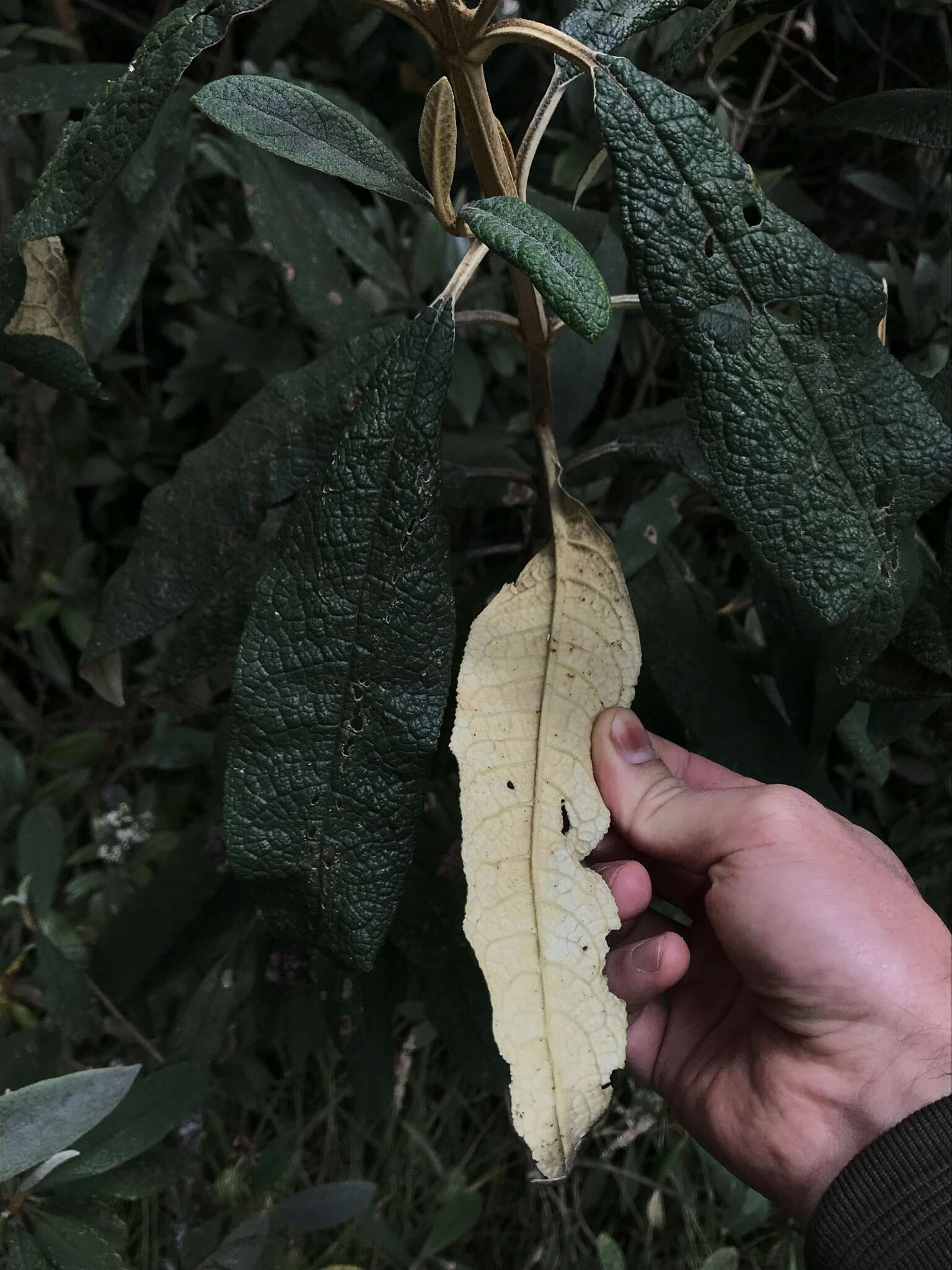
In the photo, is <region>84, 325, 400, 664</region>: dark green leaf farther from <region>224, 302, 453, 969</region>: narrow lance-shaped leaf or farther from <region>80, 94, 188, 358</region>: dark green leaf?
<region>80, 94, 188, 358</region>: dark green leaf

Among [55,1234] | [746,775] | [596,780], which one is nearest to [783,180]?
[746,775]

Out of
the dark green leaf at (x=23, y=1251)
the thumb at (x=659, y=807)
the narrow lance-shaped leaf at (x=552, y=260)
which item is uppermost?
the narrow lance-shaped leaf at (x=552, y=260)

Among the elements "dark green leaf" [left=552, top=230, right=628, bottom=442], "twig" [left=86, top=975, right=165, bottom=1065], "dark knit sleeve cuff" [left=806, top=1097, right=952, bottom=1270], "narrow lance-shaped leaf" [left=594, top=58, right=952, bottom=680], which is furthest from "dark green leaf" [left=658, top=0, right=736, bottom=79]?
"twig" [left=86, top=975, right=165, bottom=1065]

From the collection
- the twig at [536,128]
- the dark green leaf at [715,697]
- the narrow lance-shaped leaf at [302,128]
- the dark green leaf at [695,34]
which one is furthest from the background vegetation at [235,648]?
the narrow lance-shaped leaf at [302,128]

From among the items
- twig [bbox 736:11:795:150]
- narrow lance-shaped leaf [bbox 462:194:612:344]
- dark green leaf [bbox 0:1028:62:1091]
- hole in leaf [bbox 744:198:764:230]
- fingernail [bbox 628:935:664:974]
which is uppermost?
twig [bbox 736:11:795:150]

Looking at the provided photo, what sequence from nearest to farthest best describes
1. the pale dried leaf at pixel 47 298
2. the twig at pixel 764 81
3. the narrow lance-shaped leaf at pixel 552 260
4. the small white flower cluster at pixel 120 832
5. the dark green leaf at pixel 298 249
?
the narrow lance-shaped leaf at pixel 552 260, the pale dried leaf at pixel 47 298, the dark green leaf at pixel 298 249, the twig at pixel 764 81, the small white flower cluster at pixel 120 832

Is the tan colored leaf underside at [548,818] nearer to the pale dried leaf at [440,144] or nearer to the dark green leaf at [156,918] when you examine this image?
the pale dried leaf at [440,144]

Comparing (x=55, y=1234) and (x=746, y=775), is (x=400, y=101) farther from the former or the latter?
(x=55, y=1234)
